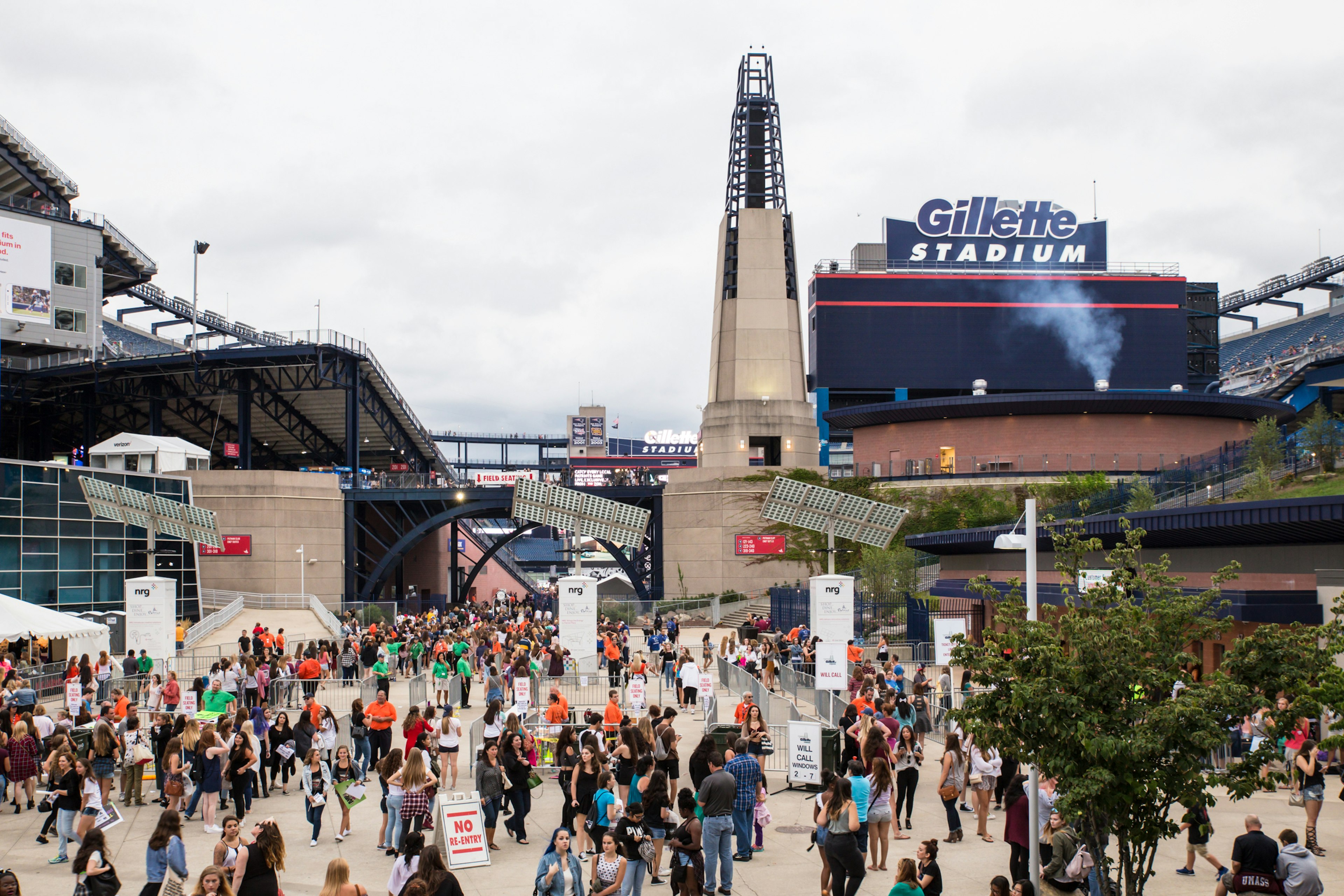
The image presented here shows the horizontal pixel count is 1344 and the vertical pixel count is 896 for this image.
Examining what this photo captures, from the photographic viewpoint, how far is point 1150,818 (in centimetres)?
966

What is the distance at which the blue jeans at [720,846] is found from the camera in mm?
12594

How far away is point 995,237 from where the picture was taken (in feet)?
262

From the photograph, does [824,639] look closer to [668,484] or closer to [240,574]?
[668,484]

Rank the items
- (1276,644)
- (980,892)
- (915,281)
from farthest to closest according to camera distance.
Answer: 1. (915,281)
2. (980,892)
3. (1276,644)

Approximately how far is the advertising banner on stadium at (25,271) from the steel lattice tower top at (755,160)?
117 feet

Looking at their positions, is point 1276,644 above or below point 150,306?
below

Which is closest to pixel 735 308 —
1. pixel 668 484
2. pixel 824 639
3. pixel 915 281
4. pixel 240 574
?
pixel 668 484

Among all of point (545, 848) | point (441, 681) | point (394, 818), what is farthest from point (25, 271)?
point (545, 848)

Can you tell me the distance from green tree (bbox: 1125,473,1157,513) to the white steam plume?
3854 cm

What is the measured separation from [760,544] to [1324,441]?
29582 mm

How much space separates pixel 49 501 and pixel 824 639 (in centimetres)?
3488

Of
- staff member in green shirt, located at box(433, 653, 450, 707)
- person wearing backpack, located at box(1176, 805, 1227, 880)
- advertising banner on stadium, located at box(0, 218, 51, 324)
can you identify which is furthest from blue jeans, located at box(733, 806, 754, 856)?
advertising banner on stadium, located at box(0, 218, 51, 324)

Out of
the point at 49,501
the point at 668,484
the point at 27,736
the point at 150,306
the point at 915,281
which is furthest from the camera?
the point at 150,306

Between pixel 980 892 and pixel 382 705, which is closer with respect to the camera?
pixel 980 892
